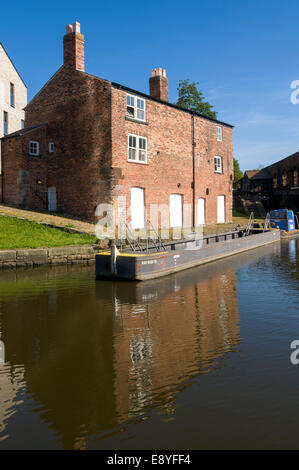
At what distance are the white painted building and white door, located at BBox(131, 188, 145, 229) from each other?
61.4 ft

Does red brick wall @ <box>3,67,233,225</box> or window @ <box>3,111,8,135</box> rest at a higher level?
window @ <box>3,111,8,135</box>

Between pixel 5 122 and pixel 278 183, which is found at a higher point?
pixel 5 122

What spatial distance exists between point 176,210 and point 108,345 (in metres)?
20.2

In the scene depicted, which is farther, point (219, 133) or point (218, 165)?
point (218, 165)

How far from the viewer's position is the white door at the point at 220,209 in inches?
1231

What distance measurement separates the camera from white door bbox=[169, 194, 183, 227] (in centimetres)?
2564

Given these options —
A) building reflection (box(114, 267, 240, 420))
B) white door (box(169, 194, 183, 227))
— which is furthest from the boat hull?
white door (box(169, 194, 183, 227))

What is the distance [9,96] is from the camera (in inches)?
1430

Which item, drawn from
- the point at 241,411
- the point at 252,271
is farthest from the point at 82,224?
the point at 241,411

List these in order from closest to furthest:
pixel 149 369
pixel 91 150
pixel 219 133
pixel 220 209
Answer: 1. pixel 149 369
2. pixel 91 150
3. pixel 219 133
4. pixel 220 209

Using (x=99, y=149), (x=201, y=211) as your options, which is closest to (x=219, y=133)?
(x=201, y=211)

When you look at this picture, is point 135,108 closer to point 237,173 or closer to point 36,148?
point 36,148

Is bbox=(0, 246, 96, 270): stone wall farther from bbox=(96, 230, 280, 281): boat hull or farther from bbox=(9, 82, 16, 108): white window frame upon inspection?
bbox=(9, 82, 16, 108): white window frame

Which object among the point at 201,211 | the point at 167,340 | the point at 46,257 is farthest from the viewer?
the point at 201,211
